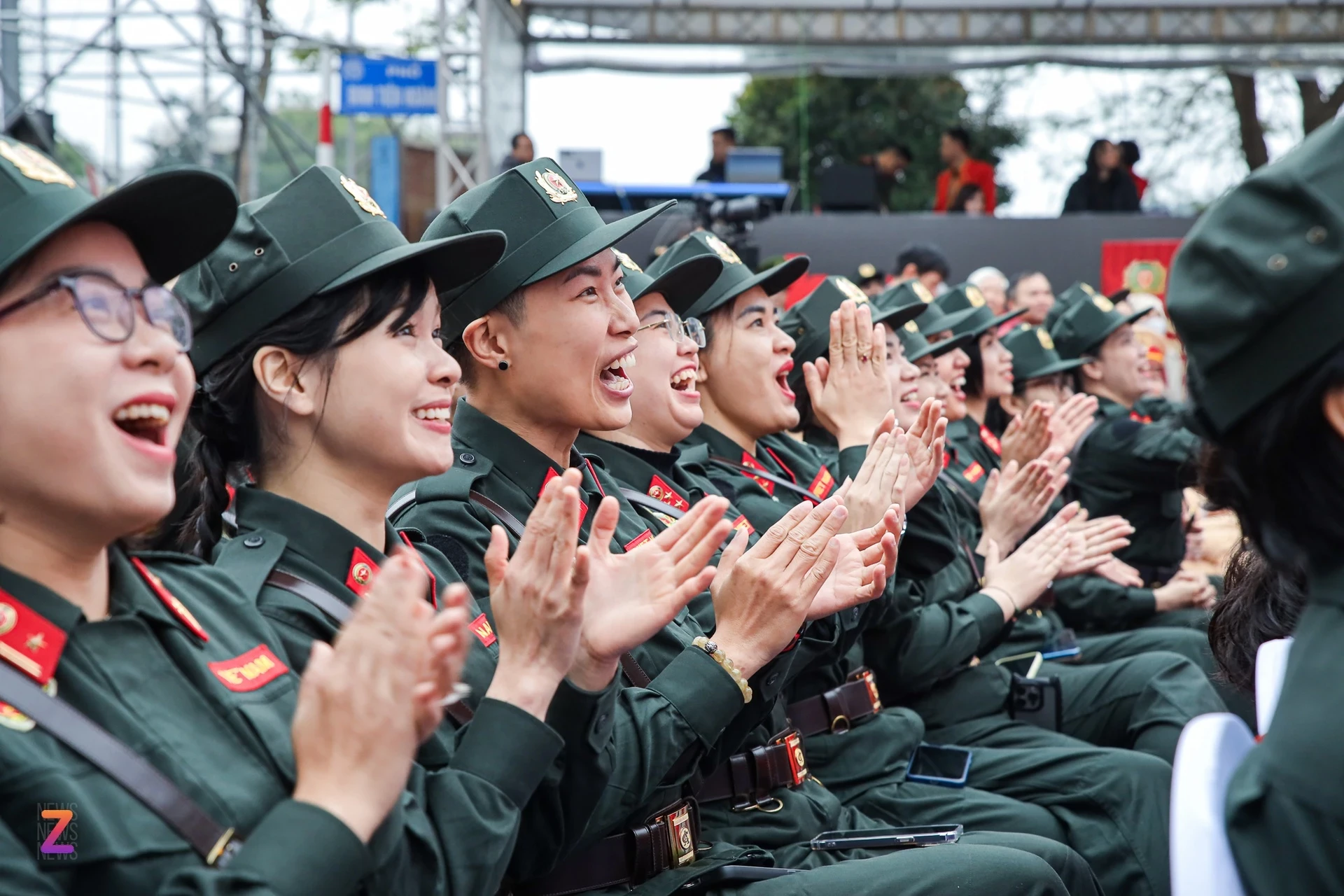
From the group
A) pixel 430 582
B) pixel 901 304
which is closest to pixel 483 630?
pixel 430 582

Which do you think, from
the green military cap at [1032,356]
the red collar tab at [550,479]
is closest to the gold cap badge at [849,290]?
the green military cap at [1032,356]

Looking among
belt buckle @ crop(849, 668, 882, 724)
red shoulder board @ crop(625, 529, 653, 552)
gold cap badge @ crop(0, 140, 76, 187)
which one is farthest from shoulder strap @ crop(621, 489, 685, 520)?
gold cap badge @ crop(0, 140, 76, 187)

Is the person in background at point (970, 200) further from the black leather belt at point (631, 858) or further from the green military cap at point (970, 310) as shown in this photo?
the black leather belt at point (631, 858)

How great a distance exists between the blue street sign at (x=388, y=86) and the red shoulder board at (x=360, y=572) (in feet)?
30.9

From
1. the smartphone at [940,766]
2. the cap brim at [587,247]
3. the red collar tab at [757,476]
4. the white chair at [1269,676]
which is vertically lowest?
the smartphone at [940,766]

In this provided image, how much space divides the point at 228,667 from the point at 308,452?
54cm

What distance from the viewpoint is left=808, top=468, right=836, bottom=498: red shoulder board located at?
4.06m

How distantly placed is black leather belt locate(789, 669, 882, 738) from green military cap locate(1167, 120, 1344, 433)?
2.08m

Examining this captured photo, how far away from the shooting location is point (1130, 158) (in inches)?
509

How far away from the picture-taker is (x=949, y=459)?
5.09 metres

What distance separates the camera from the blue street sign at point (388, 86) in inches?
430

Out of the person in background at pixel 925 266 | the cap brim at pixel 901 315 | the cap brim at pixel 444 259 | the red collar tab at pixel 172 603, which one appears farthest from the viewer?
the person in background at pixel 925 266

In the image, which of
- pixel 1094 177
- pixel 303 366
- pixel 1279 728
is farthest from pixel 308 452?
pixel 1094 177

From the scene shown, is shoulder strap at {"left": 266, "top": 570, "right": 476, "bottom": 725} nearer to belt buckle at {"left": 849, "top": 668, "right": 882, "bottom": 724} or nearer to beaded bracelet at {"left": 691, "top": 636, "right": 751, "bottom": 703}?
beaded bracelet at {"left": 691, "top": 636, "right": 751, "bottom": 703}
